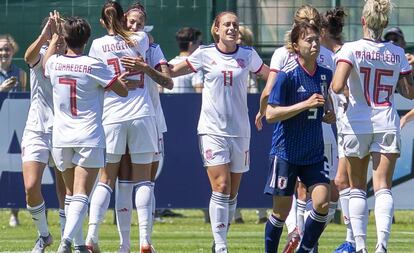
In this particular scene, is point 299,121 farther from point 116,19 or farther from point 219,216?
point 116,19

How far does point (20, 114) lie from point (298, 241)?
5.80 m

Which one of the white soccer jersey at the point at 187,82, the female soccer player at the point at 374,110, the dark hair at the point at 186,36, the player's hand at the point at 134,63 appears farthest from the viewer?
the white soccer jersey at the point at 187,82

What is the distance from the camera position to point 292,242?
42.9 ft

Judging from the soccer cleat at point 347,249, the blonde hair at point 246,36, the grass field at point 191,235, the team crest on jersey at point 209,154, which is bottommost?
the grass field at point 191,235

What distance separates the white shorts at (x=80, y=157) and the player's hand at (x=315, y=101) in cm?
185

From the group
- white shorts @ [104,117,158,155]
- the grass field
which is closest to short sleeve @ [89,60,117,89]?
white shorts @ [104,117,158,155]

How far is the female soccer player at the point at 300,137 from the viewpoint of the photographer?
11.8 metres

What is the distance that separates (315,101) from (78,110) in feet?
6.73

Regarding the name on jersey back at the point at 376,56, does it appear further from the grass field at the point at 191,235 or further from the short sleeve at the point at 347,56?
the grass field at the point at 191,235

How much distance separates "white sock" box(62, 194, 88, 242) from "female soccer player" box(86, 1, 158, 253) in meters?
0.62

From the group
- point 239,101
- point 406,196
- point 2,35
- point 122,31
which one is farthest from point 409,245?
point 2,35

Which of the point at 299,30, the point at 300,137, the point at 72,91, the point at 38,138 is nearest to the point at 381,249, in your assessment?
the point at 300,137

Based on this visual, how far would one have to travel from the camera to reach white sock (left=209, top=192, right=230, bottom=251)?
13.0 metres

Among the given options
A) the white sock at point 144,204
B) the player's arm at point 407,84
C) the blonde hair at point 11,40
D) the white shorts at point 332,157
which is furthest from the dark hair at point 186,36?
the player's arm at point 407,84
